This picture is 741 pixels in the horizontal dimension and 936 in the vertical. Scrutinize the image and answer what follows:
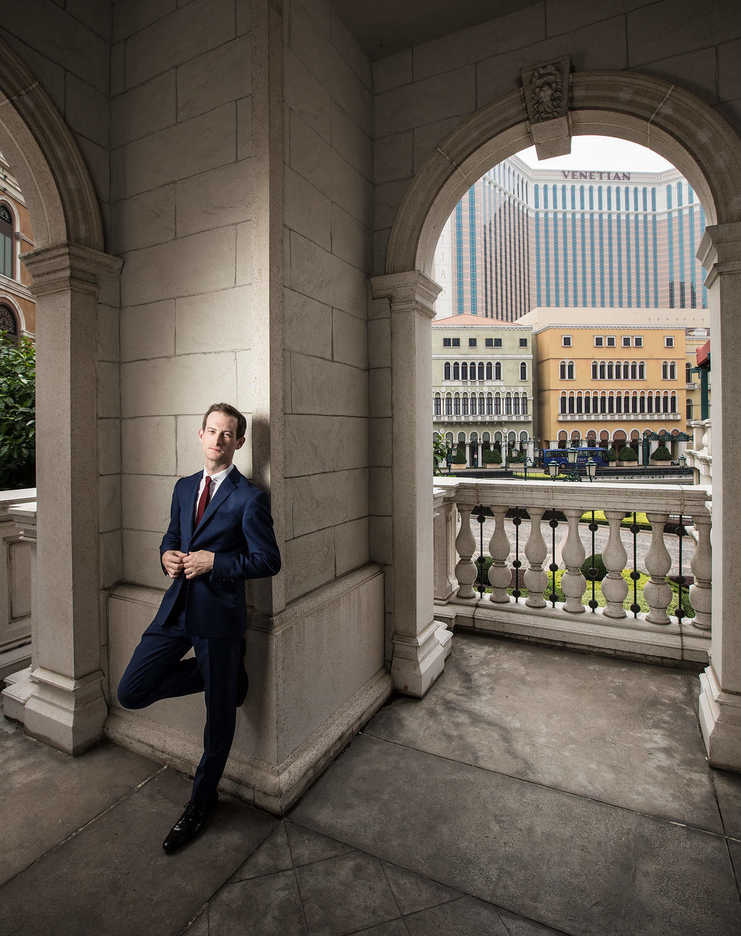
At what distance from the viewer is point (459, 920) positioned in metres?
1.82

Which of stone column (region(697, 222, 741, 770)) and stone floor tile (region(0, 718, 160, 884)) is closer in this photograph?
stone floor tile (region(0, 718, 160, 884))

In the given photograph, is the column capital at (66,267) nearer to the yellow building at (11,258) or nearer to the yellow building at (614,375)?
the yellow building at (11,258)

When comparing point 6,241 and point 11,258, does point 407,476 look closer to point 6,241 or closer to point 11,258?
point 6,241

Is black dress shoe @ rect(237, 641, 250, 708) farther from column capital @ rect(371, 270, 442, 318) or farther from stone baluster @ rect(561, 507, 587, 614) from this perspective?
stone baluster @ rect(561, 507, 587, 614)

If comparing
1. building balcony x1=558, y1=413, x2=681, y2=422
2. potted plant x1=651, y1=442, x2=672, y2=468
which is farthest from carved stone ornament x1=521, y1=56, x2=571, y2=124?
potted plant x1=651, y1=442, x2=672, y2=468

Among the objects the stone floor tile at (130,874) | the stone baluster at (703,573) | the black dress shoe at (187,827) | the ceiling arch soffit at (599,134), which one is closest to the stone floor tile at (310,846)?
the stone floor tile at (130,874)

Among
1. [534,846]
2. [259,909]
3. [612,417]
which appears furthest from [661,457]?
[259,909]

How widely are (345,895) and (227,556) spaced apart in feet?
4.27

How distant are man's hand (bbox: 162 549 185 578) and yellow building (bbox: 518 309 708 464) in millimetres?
65287

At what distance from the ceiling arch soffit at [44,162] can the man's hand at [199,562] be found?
183cm

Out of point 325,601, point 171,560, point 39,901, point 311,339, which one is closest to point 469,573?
point 325,601

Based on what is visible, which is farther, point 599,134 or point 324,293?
point 599,134

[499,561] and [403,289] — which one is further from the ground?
[403,289]

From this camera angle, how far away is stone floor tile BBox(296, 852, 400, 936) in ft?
5.90
